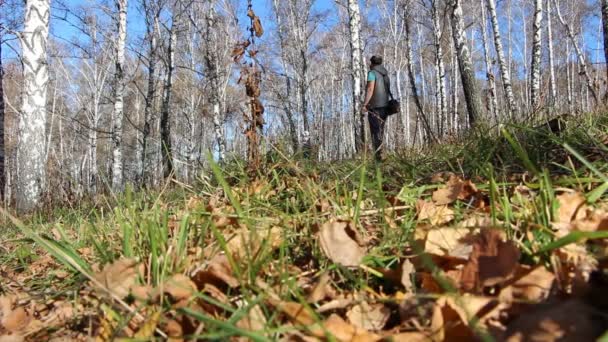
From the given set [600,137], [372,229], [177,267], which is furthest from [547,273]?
[600,137]

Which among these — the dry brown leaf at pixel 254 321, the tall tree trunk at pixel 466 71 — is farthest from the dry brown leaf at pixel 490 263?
the tall tree trunk at pixel 466 71

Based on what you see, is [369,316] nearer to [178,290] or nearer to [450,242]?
[450,242]

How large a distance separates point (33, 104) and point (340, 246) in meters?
7.10

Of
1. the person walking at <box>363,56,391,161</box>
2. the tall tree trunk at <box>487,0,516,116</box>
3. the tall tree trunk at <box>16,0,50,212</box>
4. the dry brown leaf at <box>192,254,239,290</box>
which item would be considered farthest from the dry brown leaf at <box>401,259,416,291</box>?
the tall tree trunk at <box>487,0,516,116</box>

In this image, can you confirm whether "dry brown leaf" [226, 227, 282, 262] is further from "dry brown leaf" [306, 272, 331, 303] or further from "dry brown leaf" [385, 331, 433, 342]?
"dry brown leaf" [385, 331, 433, 342]

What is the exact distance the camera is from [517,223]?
909mm

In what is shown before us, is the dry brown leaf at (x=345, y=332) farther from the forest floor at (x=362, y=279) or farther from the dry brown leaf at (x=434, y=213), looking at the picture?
the dry brown leaf at (x=434, y=213)

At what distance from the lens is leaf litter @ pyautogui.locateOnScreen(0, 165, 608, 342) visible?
604mm

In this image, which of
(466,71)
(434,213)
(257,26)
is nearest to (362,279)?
(434,213)

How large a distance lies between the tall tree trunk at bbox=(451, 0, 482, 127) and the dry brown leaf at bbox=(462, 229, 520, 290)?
6.60m

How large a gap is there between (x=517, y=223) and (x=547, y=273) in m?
0.28

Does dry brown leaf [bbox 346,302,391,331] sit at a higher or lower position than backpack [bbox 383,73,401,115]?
lower

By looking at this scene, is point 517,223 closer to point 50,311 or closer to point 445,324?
point 445,324

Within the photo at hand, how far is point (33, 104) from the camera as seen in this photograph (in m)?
6.13
